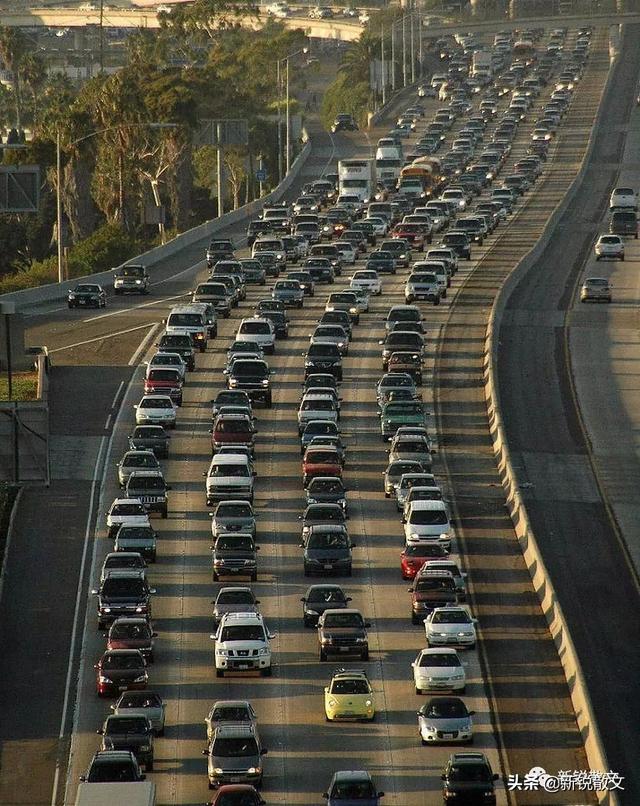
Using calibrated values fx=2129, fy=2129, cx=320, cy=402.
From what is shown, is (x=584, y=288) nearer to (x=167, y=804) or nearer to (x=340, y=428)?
(x=340, y=428)

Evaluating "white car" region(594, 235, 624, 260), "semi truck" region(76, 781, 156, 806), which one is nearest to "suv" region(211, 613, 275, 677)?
"semi truck" region(76, 781, 156, 806)

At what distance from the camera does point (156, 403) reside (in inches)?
3014

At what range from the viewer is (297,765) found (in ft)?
149

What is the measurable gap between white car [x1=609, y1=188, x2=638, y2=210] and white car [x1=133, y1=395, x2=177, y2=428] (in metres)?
62.8

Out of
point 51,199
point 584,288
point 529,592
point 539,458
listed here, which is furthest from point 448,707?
point 51,199

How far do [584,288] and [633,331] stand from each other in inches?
289

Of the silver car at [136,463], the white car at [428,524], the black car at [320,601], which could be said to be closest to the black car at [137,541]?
the silver car at [136,463]

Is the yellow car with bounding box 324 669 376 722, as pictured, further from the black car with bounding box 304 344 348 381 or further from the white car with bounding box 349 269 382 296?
the white car with bounding box 349 269 382 296

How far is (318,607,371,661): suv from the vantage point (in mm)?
52406

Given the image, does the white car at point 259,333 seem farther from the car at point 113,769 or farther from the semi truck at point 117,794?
the semi truck at point 117,794

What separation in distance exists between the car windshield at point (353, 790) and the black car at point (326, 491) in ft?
79.9

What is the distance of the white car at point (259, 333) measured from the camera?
89.4 meters

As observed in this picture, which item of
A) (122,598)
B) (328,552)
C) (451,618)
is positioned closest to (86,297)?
(328,552)

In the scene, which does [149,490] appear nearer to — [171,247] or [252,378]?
[252,378]
